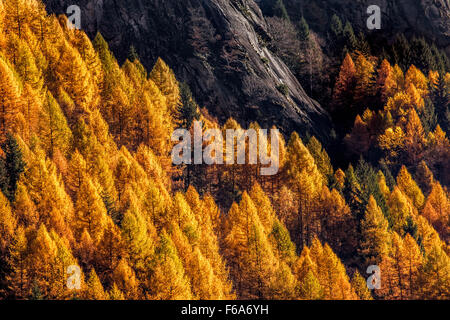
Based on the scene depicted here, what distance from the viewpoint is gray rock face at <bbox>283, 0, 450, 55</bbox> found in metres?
143

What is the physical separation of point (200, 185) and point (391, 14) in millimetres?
62520

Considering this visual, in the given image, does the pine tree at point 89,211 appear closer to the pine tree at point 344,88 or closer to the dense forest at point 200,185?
the dense forest at point 200,185

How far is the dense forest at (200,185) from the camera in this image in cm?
8112

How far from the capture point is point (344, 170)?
11544 centimetres

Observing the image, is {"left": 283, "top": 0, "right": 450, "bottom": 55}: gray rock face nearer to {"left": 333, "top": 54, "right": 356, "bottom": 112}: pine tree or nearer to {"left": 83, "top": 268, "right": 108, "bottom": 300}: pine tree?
{"left": 333, "top": 54, "right": 356, "bottom": 112}: pine tree

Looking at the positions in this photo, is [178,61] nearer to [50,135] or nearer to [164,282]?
[50,135]

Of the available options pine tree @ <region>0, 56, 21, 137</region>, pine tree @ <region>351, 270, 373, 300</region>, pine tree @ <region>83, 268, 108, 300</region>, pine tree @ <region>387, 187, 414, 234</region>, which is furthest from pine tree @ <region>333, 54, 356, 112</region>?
pine tree @ <region>83, 268, 108, 300</region>

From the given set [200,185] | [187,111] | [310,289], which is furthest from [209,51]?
[310,289]

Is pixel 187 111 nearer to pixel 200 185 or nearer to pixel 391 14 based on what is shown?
pixel 200 185

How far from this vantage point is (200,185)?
99500mm

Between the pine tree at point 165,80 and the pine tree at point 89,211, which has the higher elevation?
the pine tree at point 165,80

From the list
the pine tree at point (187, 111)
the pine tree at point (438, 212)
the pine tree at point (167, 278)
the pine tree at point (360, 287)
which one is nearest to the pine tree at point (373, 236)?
the pine tree at point (360, 287)

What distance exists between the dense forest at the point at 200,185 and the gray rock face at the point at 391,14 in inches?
356

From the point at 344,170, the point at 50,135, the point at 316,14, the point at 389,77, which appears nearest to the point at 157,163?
the point at 50,135
